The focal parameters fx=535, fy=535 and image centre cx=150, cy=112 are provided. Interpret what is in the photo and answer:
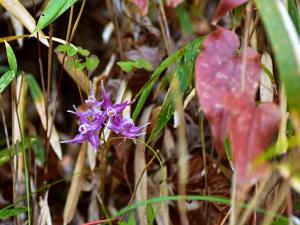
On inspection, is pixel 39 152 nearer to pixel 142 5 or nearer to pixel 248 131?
pixel 142 5

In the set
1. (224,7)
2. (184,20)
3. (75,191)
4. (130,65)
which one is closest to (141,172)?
(75,191)

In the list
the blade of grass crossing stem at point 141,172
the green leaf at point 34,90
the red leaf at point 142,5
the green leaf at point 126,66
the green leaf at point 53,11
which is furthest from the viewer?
the green leaf at point 34,90

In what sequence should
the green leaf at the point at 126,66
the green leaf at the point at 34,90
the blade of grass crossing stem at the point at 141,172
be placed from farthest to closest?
the green leaf at the point at 34,90 < the blade of grass crossing stem at the point at 141,172 < the green leaf at the point at 126,66

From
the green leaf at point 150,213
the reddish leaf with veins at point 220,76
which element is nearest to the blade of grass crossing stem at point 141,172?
the green leaf at point 150,213

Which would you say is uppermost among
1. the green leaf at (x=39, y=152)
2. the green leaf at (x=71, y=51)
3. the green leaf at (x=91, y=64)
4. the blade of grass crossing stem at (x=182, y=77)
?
the green leaf at (x=71, y=51)

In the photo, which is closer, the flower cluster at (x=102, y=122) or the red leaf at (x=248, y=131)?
the red leaf at (x=248, y=131)

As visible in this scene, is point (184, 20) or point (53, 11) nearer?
point (53, 11)

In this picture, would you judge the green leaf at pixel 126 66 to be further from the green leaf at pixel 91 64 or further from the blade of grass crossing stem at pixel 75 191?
the blade of grass crossing stem at pixel 75 191

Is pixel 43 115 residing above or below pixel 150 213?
above
